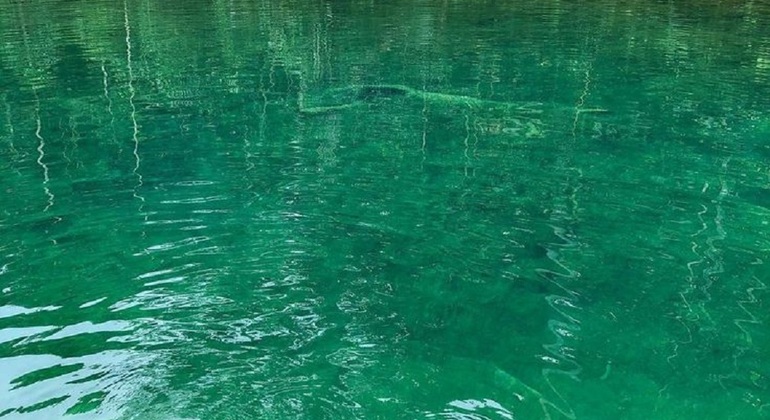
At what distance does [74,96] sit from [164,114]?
9.02 feet

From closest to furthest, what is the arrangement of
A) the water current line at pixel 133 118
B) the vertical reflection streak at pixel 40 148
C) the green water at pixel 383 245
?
the green water at pixel 383 245 < the vertical reflection streak at pixel 40 148 < the water current line at pixel 133 118

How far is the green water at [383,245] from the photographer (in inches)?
184

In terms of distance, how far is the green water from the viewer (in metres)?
4.67

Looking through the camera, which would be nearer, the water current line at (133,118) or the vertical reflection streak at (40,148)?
the vertical reflection streak at (40,148)

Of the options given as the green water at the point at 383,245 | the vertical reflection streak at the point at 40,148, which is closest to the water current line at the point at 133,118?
the green water at the point at 383,245

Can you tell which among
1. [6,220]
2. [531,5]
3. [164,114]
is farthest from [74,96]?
[531,5]

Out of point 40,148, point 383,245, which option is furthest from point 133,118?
point 383,245

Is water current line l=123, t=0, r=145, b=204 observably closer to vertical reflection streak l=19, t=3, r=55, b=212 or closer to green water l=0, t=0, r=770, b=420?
green water l=0, t=0, r=770, b=420

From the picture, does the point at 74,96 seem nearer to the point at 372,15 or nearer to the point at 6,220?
the point at 6,220

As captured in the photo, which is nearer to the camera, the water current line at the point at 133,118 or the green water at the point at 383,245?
the green water at the point at 383,245

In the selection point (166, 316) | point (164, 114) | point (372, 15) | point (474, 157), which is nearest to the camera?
point (166, 316)

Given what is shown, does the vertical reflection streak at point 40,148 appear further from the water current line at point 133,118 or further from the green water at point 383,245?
the water current line at point 133,118

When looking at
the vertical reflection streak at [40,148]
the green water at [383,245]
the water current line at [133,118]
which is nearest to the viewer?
the green water at [383,245]

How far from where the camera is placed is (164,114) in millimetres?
12164
